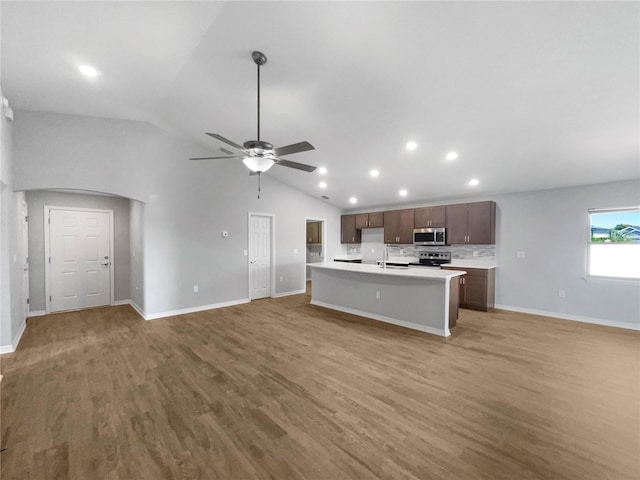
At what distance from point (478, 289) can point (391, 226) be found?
250 centimetres

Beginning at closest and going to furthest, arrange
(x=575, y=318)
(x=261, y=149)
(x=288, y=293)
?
(x=261, y=149) < (x=575, y=318) < (x=288, y=293)

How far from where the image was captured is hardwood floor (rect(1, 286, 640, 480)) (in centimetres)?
169

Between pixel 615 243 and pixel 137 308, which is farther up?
pixel 615 243

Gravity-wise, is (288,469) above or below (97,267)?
below

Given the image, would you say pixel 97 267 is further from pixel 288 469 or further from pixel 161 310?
pixel 288 469

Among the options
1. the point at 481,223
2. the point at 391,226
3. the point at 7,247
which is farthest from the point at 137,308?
the point at 481,223

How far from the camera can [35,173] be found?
3.78m

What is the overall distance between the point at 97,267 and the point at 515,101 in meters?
7.73

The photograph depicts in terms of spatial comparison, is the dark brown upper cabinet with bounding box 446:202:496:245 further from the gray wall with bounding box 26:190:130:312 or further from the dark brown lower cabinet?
the gray wall with bounding box 26:190:130:312

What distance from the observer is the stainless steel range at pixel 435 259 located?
615 cm

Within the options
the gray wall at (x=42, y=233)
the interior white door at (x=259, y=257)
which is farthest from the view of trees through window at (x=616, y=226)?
the gray wall at (x=42, y=233)

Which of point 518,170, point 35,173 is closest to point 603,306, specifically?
point 518,170

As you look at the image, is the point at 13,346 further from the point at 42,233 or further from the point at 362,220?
the point at 362,220

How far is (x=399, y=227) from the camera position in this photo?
6781mm
